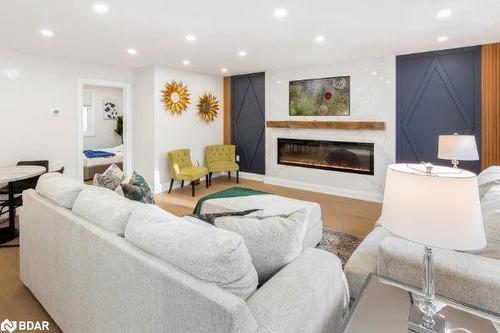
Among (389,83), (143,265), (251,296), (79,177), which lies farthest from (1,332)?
(389,83)

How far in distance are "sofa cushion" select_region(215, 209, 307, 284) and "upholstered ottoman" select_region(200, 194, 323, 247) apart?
137cm

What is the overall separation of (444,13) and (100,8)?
331cm

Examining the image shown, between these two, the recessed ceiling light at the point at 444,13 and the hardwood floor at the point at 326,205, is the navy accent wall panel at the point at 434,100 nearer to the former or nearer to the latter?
the hardwood floor at the point at 326,205

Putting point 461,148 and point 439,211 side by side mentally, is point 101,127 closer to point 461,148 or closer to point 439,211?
point 461,148

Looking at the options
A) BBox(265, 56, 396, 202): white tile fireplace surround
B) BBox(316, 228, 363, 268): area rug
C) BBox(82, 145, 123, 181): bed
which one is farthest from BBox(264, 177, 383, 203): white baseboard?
BBox(82, 145, 123, 181): bed

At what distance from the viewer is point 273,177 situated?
20.8 ft

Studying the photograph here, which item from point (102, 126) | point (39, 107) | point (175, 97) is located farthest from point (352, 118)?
point (102, 126)

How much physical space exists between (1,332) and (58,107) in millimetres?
3800

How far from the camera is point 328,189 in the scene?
556cm

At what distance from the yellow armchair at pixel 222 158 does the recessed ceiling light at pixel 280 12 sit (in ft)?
11.9

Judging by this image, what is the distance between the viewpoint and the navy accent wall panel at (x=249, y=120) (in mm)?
6430

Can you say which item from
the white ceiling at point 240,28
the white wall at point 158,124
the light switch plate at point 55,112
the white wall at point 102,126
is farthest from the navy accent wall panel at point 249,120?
the white wall at point 102,126

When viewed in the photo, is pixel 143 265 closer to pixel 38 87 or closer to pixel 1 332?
pixel 1 332

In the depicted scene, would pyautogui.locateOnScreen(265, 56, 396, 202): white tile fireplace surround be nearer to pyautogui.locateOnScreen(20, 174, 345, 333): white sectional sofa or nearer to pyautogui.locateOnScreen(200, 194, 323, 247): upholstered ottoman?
pyautogui.locateOnScreen(200, 194, 323, 247): upholstered ottoman
